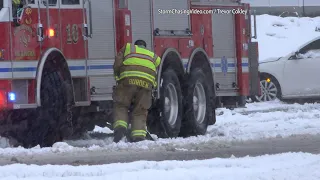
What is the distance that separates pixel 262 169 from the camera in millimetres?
8953

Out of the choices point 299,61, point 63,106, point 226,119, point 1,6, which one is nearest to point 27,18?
point 1,6

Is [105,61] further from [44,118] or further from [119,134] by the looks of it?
[44,118]

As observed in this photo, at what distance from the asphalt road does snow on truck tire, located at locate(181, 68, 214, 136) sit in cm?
205

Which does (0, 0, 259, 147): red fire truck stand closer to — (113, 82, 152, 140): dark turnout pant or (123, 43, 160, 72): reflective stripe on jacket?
(113, 82, 152, 140): dark turnout pant

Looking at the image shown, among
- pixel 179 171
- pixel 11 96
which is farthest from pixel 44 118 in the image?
pixel 179 171

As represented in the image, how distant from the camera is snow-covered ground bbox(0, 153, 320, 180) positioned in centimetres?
834

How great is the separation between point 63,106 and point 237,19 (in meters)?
5.04

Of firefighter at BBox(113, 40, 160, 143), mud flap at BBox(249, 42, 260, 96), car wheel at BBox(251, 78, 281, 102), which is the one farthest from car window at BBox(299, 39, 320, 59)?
firefighter at BBox(113, 40, 160, 143)

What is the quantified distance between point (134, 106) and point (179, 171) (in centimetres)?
432

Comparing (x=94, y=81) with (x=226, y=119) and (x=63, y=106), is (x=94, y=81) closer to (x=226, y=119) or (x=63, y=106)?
(x=63, y=106)

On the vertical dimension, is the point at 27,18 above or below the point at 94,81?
above

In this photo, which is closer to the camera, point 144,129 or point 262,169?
point 262,169

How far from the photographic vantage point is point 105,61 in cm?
1298

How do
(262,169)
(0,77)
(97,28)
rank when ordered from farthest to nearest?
(97,28), (0,77), (262,169)
